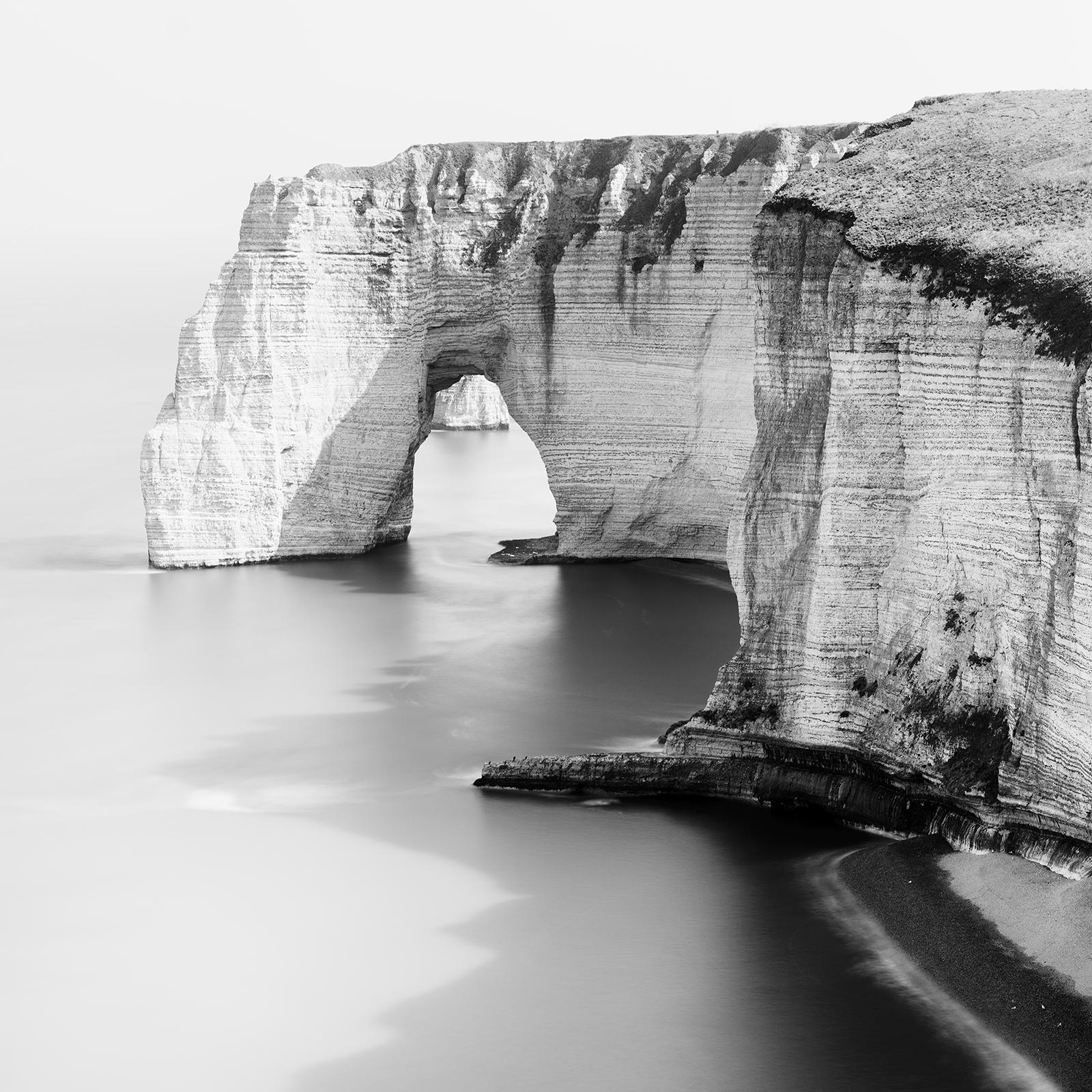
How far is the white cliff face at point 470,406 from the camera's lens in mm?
65125

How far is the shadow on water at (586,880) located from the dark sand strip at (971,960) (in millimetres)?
644

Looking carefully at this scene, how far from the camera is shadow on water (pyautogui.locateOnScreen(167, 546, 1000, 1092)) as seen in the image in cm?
1866

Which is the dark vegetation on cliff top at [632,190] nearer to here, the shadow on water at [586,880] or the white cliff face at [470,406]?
the shadow on water at [586,880]

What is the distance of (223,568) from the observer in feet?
135

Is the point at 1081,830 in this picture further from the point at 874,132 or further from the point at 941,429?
the point at 874,132

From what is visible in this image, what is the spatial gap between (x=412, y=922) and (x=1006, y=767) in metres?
7.24

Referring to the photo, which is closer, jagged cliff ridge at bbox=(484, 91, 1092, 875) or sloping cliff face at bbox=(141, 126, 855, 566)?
jagged cliff ridge at bbox=(484, 91, 1092, 875)

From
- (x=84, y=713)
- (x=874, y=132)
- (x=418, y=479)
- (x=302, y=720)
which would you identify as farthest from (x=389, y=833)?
(x=418, y=479)

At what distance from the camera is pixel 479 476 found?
5525 centimetres

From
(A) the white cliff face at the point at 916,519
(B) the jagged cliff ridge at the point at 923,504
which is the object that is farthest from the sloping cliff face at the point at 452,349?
(A) the white cliff face at the point at 916,519

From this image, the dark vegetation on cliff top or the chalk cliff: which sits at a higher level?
the dark vegetation on cliff top

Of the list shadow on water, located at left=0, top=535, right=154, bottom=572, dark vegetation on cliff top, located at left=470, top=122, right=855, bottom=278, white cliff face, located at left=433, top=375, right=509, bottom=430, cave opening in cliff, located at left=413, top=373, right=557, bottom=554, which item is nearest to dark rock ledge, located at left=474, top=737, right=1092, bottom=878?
dark vegetation on cliff top, located at left=470, top=122, right=855, bottom=278

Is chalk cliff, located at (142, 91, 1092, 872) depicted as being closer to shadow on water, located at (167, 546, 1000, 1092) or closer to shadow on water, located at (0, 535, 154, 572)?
shadow on water, located at (167, 546, 1000, 1092)

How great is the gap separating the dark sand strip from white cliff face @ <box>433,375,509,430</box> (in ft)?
142
